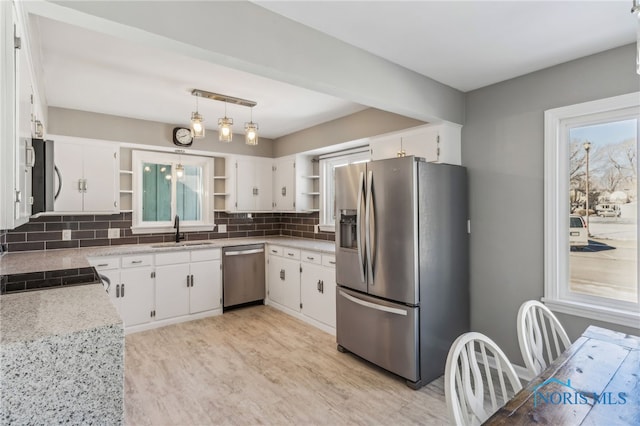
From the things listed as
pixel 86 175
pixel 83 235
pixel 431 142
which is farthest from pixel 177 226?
pixel 431 142

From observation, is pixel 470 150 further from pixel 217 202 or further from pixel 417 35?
pixel 217 202

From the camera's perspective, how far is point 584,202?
8.03 ft

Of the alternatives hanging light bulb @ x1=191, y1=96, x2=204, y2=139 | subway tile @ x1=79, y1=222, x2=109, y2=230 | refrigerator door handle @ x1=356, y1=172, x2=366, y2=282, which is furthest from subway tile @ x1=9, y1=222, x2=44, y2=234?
refrigerator door handle @ x1=356, y1=172, x2=366, y2=282

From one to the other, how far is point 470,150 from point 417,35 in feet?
4.31

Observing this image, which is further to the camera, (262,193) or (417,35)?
(262,193)

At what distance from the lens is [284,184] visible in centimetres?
488

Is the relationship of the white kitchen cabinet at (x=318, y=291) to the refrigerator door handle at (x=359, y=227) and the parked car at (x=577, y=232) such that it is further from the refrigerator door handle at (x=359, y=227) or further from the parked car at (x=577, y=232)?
the parked car at (x=577, y=232)

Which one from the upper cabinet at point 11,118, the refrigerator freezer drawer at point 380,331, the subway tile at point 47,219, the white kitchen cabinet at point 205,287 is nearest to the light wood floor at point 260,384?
the refrigerator freezer drawer at point 380,331

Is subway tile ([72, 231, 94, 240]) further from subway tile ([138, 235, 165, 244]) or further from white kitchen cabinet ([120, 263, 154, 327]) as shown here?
white kitchen cabinet ([120, 263, 154, 327])

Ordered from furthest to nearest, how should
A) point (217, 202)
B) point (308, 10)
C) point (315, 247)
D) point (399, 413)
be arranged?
point (217, 202)
point (315, 247)
point (399, 413)
point (308, 10)

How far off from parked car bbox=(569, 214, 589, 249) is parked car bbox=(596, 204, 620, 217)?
118mm

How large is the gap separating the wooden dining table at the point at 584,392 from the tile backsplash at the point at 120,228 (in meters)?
3.25

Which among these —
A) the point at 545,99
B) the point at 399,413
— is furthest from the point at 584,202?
the point at 399,413

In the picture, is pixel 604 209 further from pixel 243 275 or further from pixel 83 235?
pixel 83 235
